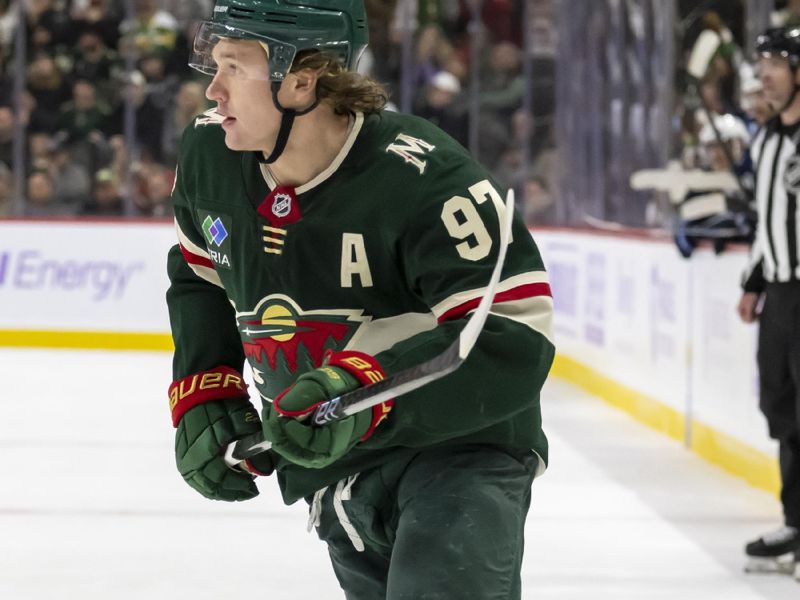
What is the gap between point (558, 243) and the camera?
8.93 m

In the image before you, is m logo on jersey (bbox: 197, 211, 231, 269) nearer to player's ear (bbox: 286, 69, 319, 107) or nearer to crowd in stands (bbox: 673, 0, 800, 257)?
player's ear (bbox: 286, 69, 319, 107)

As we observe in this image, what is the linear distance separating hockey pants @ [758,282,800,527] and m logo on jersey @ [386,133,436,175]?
2536 mm

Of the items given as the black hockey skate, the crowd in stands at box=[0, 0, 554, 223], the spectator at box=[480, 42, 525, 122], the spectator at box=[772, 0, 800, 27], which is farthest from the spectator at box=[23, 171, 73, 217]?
the black hockey skate

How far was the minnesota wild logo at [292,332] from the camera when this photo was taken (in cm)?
184

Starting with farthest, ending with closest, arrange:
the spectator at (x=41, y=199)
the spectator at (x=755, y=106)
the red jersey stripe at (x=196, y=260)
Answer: the spectator at (x=41, y=199), the spectator at (x=755, y=106), the red jersey stripe at (x=196, y=260)

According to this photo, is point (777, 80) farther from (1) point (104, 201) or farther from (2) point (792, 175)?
(1) point (104, 201)

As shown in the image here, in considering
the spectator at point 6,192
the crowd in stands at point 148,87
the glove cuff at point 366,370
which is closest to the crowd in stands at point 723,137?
the crowd in stands at point 148,87

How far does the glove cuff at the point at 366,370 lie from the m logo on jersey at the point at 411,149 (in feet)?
0.73

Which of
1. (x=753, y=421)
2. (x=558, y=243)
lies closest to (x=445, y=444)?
(x=753, y=421)

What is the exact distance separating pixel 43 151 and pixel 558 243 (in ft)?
11.7

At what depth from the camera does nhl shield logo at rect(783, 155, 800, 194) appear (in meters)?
4.19

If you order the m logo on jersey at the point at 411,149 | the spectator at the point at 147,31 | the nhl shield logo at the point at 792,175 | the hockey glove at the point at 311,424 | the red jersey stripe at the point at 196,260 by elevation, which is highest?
the m logo on jersey at the point at 411,149

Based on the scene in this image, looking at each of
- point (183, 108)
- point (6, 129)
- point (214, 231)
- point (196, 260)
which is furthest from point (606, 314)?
point (214, 231)

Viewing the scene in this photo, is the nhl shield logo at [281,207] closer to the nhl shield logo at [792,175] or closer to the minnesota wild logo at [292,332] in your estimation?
the minnesota wild logo at [292,332]
